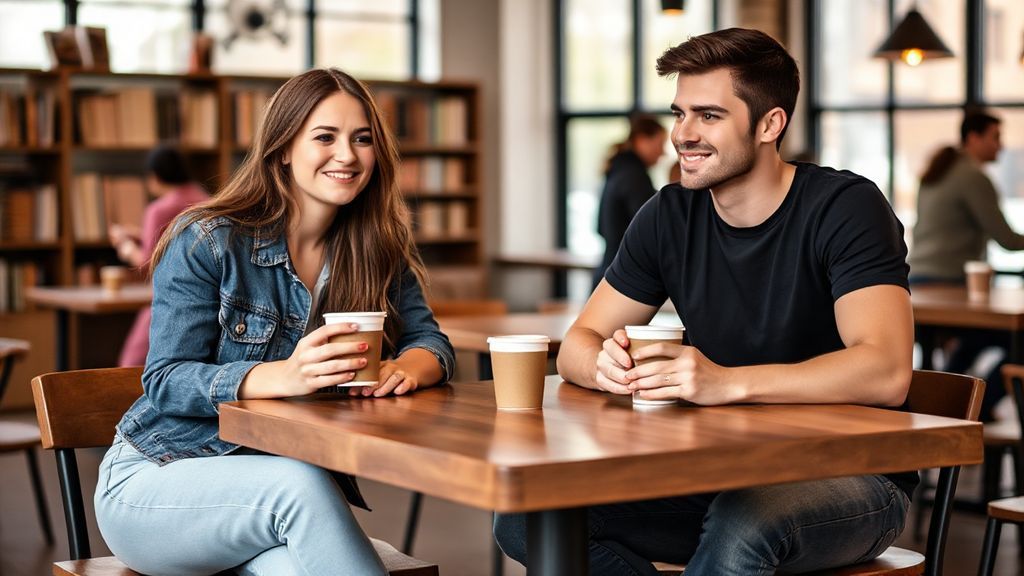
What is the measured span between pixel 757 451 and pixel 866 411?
1.19 ft

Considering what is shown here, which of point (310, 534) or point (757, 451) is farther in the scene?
point (310, 534)

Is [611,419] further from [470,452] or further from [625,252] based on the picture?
[625,252]

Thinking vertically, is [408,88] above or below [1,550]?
above

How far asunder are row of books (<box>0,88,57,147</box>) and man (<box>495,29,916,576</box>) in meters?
5.84

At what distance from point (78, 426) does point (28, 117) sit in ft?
18.9

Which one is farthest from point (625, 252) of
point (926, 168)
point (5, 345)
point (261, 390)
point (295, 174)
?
point (926, 168)

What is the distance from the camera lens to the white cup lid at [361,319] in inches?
74.7

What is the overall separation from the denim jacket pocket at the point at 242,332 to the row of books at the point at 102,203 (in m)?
5.91

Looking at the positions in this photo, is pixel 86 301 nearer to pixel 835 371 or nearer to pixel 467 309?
pixel 467 309

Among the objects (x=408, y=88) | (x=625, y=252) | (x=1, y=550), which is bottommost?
(x=1, y=550)

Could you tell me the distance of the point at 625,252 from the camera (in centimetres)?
244

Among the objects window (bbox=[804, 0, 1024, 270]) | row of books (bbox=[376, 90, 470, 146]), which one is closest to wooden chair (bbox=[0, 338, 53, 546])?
row of books (bbox=[376, 90, 470, 146])

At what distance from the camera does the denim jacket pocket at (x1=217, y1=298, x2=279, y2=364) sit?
2.14 m

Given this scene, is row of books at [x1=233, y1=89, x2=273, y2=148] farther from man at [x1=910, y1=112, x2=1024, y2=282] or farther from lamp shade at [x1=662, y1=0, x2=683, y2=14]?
man at [x1=910, y1=112, x2=1024, y2=282]
